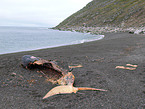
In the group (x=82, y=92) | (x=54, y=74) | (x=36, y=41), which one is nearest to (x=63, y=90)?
(x=82, y=92)

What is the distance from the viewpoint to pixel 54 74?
591cm

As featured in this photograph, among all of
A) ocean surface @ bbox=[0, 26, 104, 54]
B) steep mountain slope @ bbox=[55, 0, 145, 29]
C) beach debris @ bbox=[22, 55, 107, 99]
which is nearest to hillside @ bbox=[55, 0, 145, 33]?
steep mountain slope @ bbox=[55, 0, 145, 29]

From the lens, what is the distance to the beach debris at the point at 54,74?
4421 millimetres

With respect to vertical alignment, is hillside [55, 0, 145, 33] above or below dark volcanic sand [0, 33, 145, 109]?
above

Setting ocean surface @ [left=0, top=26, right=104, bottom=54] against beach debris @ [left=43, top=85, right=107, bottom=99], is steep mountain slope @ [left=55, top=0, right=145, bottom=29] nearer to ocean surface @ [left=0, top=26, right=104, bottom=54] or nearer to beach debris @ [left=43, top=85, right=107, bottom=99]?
ocean surface @ [left=0, top=26, right=104, bottom=54]

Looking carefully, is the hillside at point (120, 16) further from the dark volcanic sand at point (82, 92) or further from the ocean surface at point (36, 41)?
the dark volcanic sand at point (82, 92)

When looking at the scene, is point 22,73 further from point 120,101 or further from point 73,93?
point 120,101

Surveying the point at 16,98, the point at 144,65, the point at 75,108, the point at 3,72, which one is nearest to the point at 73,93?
the point at 75,108

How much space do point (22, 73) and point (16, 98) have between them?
2.21 m

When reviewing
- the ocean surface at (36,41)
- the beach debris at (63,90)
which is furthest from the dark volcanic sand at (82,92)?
the ocean surface at (36,41)

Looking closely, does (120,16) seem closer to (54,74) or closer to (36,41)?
(36,41)

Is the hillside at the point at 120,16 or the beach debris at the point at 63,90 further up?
the hillside at the point at 120,16

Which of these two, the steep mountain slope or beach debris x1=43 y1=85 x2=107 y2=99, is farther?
the steep mountain slope

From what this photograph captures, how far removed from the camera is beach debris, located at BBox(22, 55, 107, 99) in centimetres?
442
